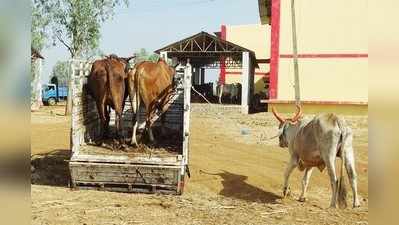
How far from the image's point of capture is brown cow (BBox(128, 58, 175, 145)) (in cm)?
854

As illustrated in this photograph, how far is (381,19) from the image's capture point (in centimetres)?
150

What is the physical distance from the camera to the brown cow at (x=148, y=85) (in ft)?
28.0

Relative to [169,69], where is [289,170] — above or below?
below

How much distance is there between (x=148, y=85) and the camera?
8.60 m

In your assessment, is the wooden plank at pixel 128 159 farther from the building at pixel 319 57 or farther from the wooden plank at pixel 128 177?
the building at pixel 319 57

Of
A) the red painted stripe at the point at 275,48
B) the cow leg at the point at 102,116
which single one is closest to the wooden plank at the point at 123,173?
the cow leg at the point at 102,116

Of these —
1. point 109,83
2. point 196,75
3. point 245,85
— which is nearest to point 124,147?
point 109,83

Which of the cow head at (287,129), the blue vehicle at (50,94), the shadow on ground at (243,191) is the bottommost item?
the shadow on ground at (243,191)

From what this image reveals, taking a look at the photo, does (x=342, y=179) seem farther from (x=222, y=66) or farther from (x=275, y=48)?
(x=222, y=66)

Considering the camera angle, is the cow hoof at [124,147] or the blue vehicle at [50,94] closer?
the cow hoof at [124,147]

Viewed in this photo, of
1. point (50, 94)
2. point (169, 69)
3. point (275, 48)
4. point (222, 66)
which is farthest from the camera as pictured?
point (50, 94)

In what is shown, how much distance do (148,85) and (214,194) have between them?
2.22 m

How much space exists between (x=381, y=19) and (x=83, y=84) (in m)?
7.75

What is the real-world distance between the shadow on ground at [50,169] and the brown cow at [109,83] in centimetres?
154
